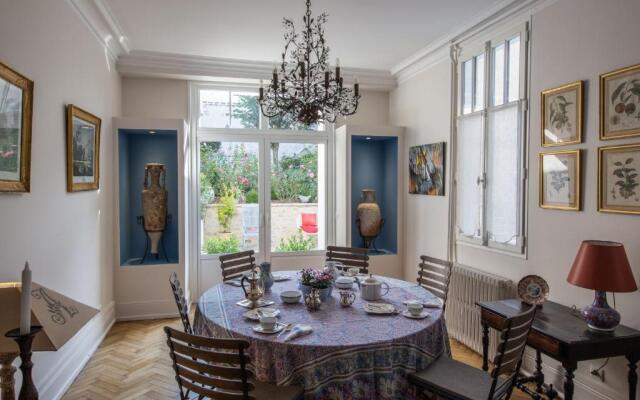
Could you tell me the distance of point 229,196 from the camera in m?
5.20

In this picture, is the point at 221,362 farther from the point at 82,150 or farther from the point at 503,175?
the point at 503,175

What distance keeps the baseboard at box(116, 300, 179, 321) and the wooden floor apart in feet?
0.81

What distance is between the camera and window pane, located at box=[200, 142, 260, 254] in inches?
203

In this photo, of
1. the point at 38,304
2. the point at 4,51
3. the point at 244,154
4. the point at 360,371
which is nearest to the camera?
the point at 38,304

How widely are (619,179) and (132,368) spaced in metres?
3.75

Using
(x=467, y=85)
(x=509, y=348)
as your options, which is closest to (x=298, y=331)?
(x=509, y=348)

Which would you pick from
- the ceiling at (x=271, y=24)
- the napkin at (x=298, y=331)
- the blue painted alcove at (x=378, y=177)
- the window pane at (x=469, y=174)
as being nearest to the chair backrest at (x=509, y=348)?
the napkin at (x=298, y=331)

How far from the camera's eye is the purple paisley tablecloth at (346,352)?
78.3 inches

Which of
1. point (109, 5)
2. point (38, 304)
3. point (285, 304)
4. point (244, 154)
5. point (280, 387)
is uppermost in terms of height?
point (109, 5)

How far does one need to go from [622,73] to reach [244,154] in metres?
3.91

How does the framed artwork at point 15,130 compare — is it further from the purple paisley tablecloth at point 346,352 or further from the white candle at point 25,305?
the purple paisley tablecloth at point 346,352

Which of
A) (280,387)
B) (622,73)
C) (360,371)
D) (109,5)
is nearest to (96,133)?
(109,5)

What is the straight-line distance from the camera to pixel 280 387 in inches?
79.8

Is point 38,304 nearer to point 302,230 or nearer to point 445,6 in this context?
point 445,6
